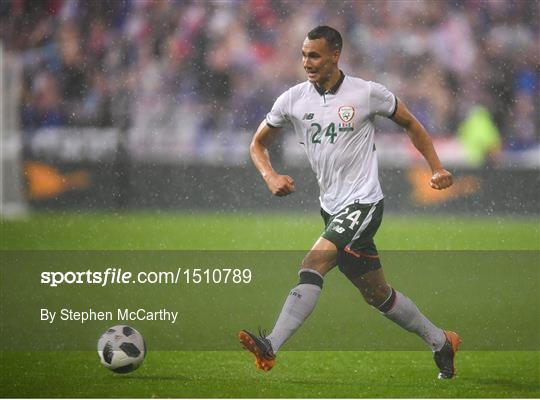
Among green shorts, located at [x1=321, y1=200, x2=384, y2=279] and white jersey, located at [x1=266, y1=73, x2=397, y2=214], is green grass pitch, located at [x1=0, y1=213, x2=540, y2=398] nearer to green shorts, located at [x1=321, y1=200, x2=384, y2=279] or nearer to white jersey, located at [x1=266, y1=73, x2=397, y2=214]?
green shorts, located at [x1=321, y1=200, x2=384, y2=279]

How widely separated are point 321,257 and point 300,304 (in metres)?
0.26

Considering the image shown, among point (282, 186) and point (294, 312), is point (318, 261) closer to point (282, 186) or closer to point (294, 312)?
point (294, 312)

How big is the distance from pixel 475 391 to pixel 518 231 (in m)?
9.11

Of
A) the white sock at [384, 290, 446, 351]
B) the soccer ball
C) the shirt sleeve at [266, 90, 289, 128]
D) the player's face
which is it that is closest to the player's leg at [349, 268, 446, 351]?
the white sock at [384, 290, 446, 351]

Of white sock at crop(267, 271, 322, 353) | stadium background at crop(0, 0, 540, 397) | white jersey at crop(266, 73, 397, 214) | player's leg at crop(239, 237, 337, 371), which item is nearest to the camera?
player's leg at crop(239, 237, 337, 371)

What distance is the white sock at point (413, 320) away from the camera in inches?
245

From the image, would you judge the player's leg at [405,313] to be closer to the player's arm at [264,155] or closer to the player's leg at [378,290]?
the player's leg at [378,290]

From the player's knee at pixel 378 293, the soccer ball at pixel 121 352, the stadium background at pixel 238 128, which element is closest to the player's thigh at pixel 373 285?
the player's knee at pixel 378 293

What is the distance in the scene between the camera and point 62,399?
18.7 ft

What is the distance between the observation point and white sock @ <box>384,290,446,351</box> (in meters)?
6.21

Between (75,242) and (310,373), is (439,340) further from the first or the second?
(75,242)

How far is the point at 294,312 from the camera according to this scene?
230 inches

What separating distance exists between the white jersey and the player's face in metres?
0.11

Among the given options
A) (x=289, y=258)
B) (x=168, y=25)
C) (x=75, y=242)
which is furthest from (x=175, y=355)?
(x=168, y=25)
